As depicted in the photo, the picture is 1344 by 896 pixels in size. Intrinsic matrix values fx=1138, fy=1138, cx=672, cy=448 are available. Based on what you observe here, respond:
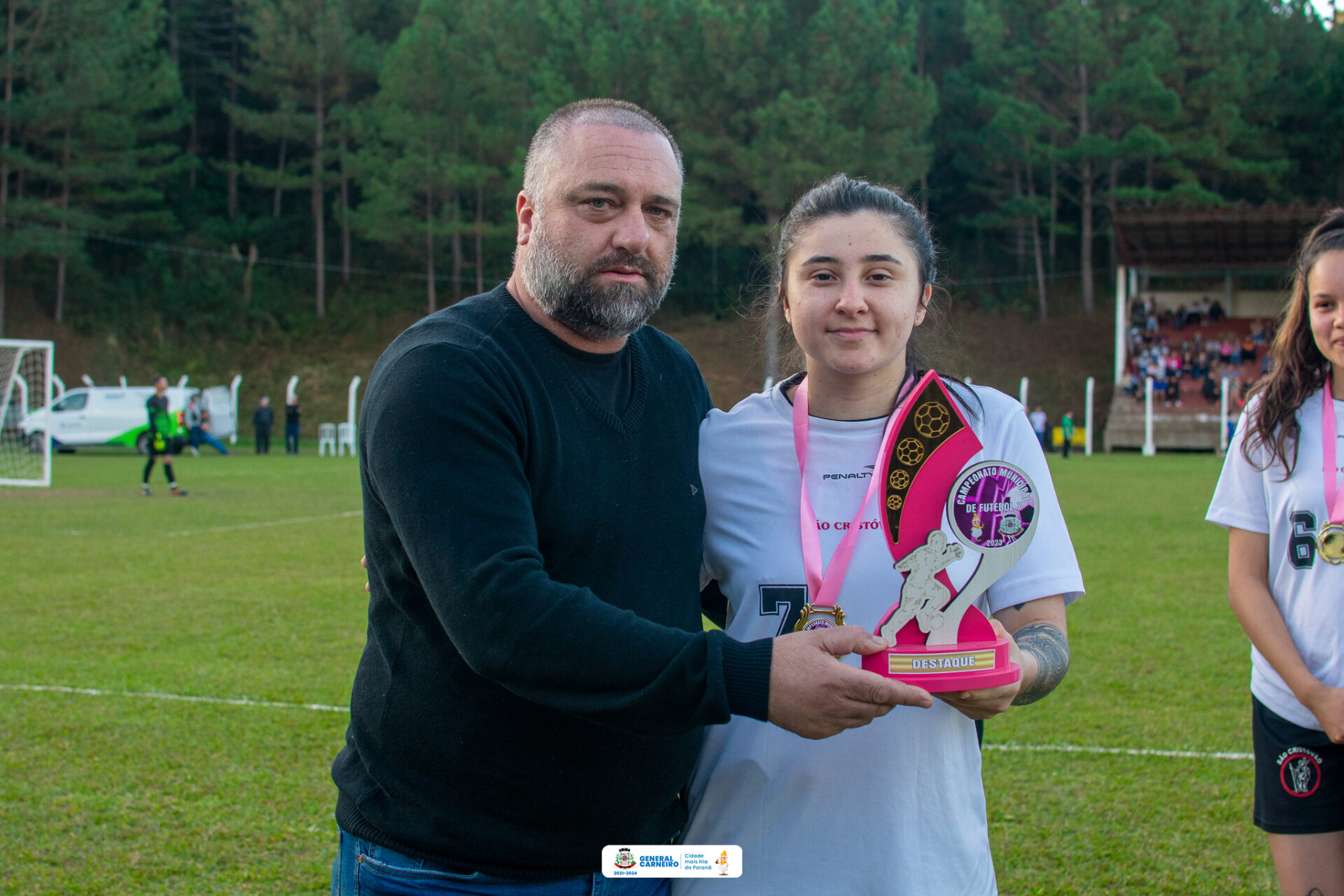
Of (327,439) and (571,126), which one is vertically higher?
(571,126)

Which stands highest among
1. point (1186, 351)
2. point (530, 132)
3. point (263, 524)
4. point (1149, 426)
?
point (530, 132)

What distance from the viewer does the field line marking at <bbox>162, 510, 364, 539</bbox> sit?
12742 millimetres

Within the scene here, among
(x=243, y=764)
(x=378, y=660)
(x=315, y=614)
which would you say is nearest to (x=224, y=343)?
(x=315, y=614)

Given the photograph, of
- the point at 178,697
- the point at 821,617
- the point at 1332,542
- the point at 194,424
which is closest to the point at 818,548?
the point at 821,617

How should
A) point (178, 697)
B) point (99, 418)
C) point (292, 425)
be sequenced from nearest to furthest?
1. point (178, 697)
2. point (99, 418)
3. point (292, 425)

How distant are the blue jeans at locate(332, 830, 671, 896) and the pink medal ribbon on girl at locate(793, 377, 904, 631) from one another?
55 centimetres

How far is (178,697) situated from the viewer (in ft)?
19.2

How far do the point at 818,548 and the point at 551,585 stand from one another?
53cm

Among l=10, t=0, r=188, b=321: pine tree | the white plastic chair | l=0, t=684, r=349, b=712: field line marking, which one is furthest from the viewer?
l=10, t=0, r=188, b=321: pine tree

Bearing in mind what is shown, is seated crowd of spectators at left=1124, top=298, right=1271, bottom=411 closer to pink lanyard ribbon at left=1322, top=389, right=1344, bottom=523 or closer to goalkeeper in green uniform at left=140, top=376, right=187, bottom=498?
goalkeeper in green uniform at left=140, top=376, right=187, bottom=498

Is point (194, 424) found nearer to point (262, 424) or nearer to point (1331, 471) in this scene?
point (262, 424)

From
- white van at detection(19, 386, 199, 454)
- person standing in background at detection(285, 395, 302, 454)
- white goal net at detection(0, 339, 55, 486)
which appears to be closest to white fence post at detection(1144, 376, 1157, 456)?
person standing in background at detection(285, 395, 302, 454)

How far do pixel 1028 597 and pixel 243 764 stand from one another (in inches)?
155
